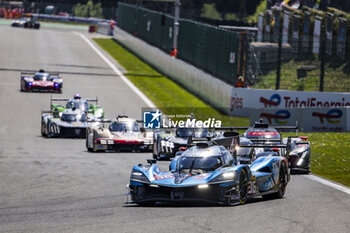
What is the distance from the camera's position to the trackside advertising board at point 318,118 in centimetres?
3103

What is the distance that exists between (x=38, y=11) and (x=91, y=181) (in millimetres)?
115443

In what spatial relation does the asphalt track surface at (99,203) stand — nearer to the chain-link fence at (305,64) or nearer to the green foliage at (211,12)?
the chain-link fence at (305,64)

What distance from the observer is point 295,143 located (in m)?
20.5

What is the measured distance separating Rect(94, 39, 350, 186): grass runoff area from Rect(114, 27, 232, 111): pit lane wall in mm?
454

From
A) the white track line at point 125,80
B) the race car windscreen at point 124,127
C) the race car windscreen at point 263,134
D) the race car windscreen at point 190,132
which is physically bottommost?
the white track line at point 125,80

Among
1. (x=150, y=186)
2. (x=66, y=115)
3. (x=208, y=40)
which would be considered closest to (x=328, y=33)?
(x=208, y=40)

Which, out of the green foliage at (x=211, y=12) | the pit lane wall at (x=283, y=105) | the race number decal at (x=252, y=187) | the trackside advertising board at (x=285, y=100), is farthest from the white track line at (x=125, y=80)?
the race number decal at (x=252, y=187)

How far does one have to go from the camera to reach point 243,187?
14.0 m

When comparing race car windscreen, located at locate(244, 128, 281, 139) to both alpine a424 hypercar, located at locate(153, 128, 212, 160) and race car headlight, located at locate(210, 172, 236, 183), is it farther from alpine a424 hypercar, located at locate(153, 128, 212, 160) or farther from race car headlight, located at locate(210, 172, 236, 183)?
race car headlight, located at locate(210, 172, 236, 183)

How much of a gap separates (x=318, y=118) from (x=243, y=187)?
58.6 feet

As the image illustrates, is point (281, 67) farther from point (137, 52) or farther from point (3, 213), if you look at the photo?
point (137, 52)

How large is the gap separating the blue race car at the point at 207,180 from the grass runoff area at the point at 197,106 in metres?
3.96

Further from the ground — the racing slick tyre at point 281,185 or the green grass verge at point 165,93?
the racing slick tyre at point 281,185

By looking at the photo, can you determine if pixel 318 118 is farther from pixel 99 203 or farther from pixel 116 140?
pixel 99 203
